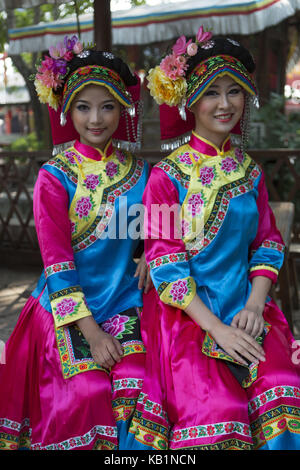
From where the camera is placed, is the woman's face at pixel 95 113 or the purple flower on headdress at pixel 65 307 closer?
the purple flower on headdress at pixel 65 307

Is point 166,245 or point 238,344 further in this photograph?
point 166,245

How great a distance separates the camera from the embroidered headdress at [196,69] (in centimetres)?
202

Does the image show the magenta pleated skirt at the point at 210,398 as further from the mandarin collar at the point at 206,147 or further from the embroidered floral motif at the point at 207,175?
the mandarin collar at the point at 206,147

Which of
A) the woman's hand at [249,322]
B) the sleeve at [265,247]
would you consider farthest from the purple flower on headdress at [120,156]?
the woman's hand at [249,322]

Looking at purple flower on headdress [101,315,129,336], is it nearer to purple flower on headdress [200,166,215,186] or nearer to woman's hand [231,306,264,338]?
woman's hand [231,306,264,338]

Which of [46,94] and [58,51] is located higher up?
[58,51]

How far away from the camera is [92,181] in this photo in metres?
2.20

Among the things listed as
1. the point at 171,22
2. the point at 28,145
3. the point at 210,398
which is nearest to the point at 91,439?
the point at 210,398

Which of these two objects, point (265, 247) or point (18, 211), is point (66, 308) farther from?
point (18, 211)

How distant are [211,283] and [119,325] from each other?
41 cm

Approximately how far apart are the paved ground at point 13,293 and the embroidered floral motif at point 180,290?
1898mm

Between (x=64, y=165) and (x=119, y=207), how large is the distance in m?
0.29

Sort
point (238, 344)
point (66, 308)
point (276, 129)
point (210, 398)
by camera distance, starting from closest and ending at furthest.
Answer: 1. point (210, 398)
2. point (238, 344)
3. point (66, 308)
4. point (276, 129)
